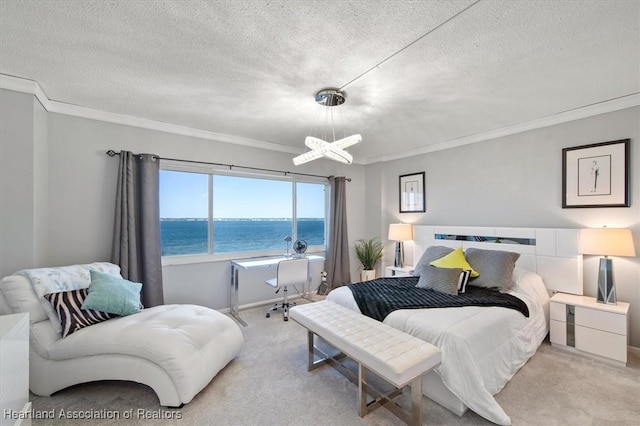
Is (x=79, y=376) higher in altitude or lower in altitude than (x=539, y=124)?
lower

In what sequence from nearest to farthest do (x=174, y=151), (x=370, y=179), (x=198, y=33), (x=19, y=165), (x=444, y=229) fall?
1. (x=198, y=33)
2. (x=19, y=165)
3. (x=174, y=151)
4. (x=444, y=229)
5. (x=370, y=179)

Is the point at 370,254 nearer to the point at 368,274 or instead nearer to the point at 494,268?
the point at 368,274

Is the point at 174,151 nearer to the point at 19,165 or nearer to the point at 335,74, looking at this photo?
the point at 19,165

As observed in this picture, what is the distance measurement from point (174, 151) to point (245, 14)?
242 centimetres

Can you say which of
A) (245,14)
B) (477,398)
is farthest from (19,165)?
(477,398)

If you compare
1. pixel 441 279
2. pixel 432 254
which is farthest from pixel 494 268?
pixel 432 254

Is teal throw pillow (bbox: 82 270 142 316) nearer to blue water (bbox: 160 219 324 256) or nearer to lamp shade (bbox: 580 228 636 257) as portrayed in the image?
blue water (bbox: 160 219 324 256)

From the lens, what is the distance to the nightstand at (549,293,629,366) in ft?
7.95

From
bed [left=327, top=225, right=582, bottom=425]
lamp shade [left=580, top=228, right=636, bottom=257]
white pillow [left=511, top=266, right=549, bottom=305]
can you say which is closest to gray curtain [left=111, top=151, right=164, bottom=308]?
bed [left=327, top=225, right=582, bottom=425]

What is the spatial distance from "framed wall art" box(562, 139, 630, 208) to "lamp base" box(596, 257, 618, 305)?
0.63 m

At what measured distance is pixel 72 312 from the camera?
6.79 ft

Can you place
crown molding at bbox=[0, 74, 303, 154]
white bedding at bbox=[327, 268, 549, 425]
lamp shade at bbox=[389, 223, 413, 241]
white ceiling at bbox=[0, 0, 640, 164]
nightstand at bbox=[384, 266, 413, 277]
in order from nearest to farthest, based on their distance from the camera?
1. white ceiling at bbox=[0, 0, 640, 164]
2. white bedding at bbox=[327, 268, 549, 425]
3. crown molding at bbox=[0, 74, 303, 154]
4. nightstand at bbox=[384, 266, 413, 277]
5. lamp shade at bbox=[389, 223, 413, 241]

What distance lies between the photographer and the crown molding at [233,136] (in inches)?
93.4

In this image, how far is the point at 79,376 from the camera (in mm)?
1983
